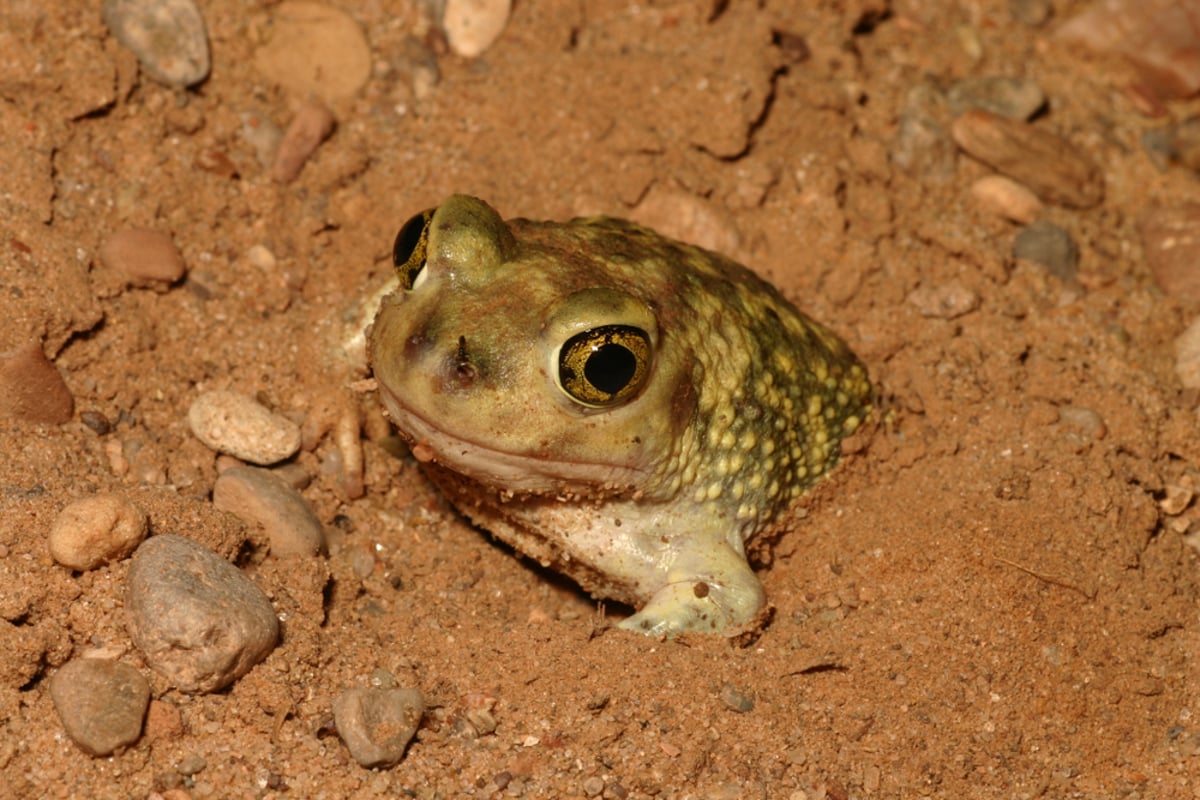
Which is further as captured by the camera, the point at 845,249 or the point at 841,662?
the point at 845,249

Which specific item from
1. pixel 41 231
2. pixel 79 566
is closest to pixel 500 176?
pixel 41 231

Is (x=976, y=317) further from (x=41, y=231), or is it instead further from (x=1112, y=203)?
(x=41, y=231)

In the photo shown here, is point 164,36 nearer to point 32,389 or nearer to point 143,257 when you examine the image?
point 143,257

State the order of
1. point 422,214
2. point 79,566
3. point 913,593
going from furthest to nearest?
point 913,593, point 422,214, point 79,566

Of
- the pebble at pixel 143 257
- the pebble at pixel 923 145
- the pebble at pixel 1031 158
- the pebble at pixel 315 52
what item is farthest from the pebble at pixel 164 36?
the pebble at pixel 1031 158

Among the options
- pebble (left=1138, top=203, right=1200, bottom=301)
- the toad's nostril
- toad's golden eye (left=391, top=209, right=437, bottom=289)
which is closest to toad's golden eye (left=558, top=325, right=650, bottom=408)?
the toad's nostril

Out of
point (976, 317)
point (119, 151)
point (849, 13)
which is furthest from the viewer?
point (849, 13)

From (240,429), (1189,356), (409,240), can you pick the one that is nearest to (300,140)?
(240,429)

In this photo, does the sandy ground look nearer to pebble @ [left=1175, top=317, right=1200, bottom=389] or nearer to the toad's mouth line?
pebble @ [left=1175, top=317, right=1200, bottom=389]

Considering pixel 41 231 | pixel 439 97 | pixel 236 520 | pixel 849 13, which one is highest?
pixel 849 13
